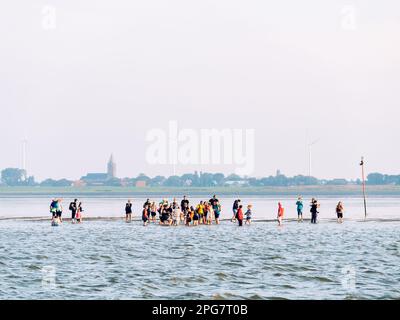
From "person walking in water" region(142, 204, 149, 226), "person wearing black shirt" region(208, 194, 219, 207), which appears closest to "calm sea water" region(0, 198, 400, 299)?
"person walking in water" region(142, 204, 149, 226)

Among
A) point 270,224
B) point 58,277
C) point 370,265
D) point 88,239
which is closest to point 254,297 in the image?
point 58,277

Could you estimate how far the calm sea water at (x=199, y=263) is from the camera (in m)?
30.9

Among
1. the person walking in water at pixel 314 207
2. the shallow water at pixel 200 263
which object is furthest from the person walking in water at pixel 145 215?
the person walking in water at pixel 314 207

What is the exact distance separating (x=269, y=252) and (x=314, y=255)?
271cm

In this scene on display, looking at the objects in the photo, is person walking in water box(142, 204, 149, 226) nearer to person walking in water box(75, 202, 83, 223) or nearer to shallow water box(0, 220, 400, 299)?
shallow water box(0, 220, 400, 299)

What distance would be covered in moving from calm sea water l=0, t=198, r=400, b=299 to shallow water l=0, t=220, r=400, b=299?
1.8 inches

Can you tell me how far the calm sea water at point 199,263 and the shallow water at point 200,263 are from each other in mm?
47

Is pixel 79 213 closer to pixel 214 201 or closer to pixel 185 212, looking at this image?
pixel 185 212

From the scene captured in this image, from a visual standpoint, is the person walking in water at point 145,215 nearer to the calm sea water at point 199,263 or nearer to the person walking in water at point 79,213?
the calm sea water at point 199,263

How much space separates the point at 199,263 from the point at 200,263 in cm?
5

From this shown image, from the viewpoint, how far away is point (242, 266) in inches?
1567

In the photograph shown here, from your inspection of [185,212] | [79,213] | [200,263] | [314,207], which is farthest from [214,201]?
[200,263]

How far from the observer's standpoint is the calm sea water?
3088 centimetres
